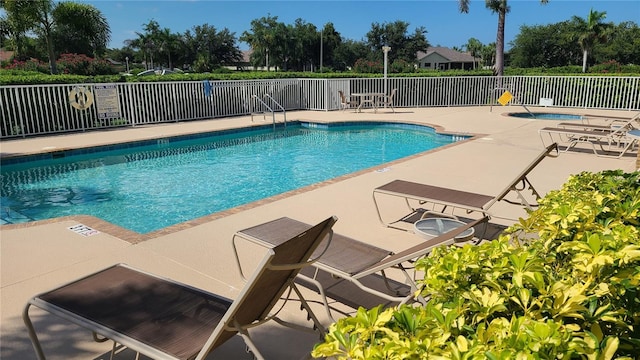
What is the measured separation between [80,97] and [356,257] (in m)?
11.9

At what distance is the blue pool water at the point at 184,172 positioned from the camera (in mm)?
7172

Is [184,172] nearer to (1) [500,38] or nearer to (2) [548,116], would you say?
(2) [548,116]

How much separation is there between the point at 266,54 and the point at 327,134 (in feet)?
189

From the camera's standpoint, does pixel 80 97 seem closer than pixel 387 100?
Yes

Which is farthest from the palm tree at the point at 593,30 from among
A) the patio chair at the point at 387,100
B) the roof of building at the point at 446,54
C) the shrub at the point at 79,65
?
the shrub at the point at 79,65

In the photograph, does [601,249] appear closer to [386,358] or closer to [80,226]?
[386,358]

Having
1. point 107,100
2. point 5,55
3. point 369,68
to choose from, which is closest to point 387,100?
point 107,100

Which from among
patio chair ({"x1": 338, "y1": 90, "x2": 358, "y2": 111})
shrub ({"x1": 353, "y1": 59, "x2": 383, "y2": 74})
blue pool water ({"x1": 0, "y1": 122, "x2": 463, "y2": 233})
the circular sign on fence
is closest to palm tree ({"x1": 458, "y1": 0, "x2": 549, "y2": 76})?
patio chair ({"x1": 338, "y1": 90, "x2": 358, "y2": 111})

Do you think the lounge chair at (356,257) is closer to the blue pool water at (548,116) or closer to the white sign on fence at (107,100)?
the white sign on fence at (107,100)

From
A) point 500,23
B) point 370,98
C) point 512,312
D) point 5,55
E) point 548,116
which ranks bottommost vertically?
point 548,116

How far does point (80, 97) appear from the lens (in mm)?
12367

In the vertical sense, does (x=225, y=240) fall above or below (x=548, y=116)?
below

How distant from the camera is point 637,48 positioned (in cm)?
4875

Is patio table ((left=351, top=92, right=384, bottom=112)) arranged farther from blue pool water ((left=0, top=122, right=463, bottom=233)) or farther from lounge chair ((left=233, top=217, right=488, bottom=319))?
lounge chair ((left=233, top=217, right=488, bottom=319))
